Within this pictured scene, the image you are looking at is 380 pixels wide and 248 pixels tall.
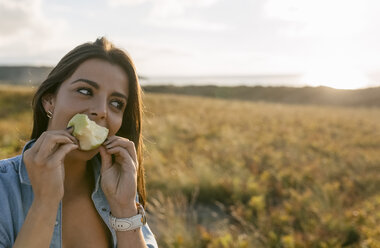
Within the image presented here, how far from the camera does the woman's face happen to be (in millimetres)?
1903

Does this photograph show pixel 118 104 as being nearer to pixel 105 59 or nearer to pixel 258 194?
pixel 105 59

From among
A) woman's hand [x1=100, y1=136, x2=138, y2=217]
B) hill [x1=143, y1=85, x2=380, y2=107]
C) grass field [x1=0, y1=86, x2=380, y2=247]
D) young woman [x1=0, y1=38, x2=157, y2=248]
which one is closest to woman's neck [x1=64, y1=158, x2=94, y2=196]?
young woman [x1=0, y1=38, x2=157, y2=248]

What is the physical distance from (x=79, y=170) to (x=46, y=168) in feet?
2.01

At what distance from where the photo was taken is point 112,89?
80.7 inches

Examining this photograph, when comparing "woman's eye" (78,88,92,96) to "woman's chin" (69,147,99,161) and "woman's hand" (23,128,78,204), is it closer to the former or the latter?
"woman's chin" (69,147,99,161)

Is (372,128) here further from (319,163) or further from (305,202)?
(305,202)

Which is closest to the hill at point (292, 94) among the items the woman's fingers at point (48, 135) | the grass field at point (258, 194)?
the grass field at point (258, 194)

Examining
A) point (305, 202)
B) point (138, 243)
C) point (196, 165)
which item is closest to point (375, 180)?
point (305, 202)

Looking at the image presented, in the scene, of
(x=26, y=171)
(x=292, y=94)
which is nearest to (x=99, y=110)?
(x=26, y=171)

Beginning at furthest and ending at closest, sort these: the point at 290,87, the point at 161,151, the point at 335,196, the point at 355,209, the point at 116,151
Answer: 1. the point at 290,87
2. the point at 161,151
3. the point at 335,196
4. the point at 355,209
5. the point at 116,151

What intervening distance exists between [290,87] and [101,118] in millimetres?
53559

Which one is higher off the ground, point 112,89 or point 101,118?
point 112,89

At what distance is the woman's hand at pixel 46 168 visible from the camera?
1.52 meters

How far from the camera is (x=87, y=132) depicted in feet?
5.48
